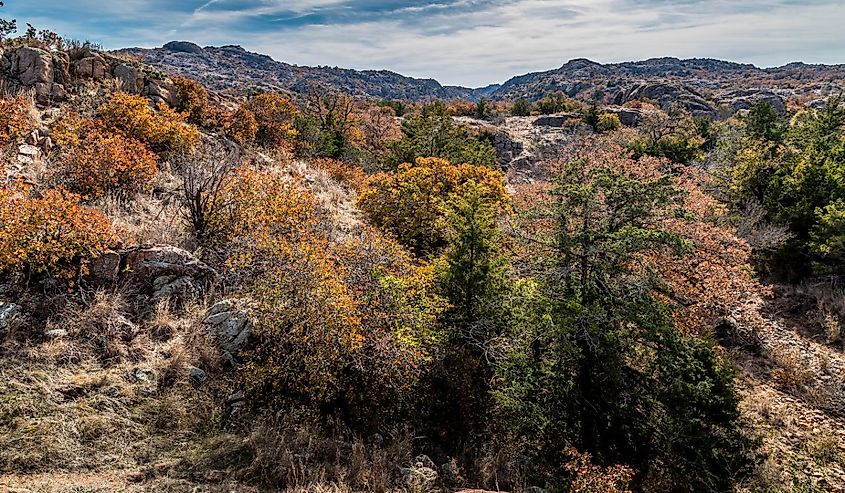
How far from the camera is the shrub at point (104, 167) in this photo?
11.0 m

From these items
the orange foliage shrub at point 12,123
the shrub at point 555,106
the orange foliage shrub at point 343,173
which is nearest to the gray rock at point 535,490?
the orange foliage shrub at point 12,123

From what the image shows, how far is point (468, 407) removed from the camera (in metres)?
7.87

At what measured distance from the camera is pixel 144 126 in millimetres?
14812

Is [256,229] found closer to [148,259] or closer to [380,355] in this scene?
[148,259]

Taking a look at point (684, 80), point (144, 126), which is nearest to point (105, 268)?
point (144, 126)

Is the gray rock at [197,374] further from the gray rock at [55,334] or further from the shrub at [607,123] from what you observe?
the shrub at [607,123]

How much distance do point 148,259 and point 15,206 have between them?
6.36ft

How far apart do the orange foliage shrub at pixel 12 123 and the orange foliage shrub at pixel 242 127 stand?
8.27 m

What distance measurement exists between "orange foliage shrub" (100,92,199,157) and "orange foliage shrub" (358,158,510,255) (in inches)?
256

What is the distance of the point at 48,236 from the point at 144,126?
361 inches

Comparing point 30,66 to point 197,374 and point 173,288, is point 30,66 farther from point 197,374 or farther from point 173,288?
point 197,374

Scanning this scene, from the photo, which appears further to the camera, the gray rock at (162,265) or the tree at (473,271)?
the tree at (473,271)

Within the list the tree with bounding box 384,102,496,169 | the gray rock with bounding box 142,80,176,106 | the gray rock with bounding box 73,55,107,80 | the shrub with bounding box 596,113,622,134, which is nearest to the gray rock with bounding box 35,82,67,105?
the gray rock with bounding box 73,55,107,80

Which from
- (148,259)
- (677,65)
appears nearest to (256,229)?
(148,259)
